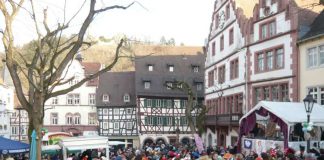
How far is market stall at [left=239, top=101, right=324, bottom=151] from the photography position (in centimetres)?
1794

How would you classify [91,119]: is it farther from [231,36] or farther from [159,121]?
[231,36]

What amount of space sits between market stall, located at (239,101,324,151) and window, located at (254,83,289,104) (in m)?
6.87

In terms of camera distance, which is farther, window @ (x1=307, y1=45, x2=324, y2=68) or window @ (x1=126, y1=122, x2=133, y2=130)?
window @ (x1=126, y1=122, x2=133, y2=130)

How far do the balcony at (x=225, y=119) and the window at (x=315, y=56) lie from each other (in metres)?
8.39

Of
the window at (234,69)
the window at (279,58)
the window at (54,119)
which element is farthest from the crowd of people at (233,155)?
the window at (54,119)

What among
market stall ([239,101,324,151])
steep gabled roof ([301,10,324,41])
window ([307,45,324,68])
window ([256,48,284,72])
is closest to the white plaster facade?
window ([256,48,284,72])

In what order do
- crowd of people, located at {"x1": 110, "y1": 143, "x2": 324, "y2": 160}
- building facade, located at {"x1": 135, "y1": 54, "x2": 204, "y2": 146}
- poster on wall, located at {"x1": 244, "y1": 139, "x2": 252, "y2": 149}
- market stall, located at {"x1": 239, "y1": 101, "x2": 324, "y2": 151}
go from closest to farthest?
crowd of people, located at {"x1": 110, "y1": 143, "x2": 324, "y2": 160} → market stall, located at {"x1": 239, "y1": 101, "x2": 324, "y2": 151} → poster on wall, located at {"x1": 244, "y1": 139, "x2": 252, "y2": 149} → building facade, located at {"x1": 135, "y1": 54, "x2": 204, "y2": 146}

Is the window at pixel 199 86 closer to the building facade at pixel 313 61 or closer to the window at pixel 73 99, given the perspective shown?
the window at pixel 73 99

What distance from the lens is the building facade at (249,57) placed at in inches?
1106

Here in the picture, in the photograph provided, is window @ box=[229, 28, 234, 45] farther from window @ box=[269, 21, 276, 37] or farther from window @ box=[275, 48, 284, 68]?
window @ box=[275, 48, 284, 68]

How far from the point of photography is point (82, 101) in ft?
190

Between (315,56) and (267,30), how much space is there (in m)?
4.98

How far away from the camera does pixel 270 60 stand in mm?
30328

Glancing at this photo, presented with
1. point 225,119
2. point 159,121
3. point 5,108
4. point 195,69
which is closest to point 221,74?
point 225,119
